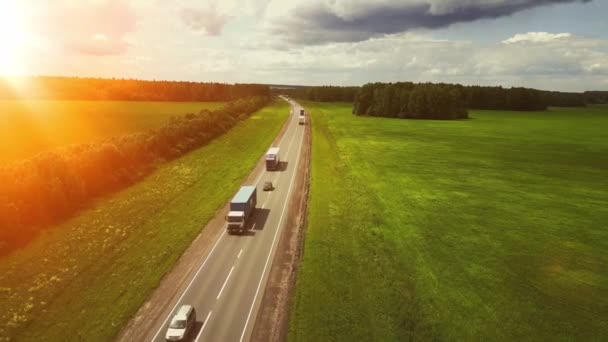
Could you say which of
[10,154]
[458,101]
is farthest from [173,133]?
[458,101]

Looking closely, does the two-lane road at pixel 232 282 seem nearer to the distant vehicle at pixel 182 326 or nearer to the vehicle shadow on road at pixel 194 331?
the vehicle shadow on road at pixel 194 331

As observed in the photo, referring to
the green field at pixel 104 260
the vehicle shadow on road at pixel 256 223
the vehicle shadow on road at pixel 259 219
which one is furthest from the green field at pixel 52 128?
the vehicle shadow on road at pixel 256 223

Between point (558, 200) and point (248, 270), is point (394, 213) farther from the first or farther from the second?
point (558, 200)

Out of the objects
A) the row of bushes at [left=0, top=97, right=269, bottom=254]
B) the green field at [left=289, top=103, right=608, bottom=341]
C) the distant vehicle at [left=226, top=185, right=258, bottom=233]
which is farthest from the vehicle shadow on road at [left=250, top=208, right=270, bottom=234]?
the row of bushes at [left=0, top=97, right=269, bottom=254]

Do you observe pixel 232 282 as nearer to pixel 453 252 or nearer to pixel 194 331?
pixel 194 331

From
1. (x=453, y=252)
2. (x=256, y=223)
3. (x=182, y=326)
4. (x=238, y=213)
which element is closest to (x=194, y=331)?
(x=182, y=326)

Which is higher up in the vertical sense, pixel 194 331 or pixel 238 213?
pixel 238 213
